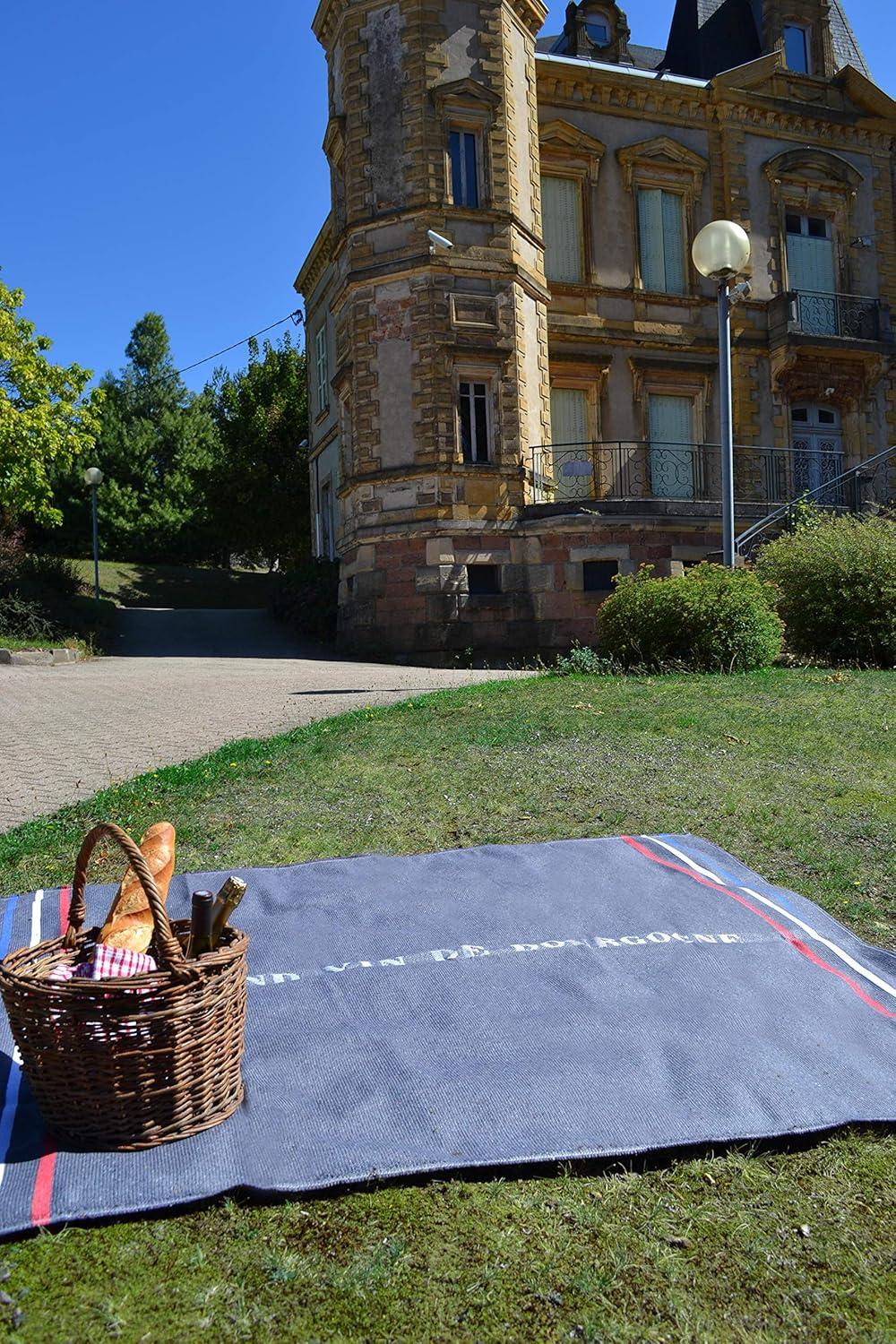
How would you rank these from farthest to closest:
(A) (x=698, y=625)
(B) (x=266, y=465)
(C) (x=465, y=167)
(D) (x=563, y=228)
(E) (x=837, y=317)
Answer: (B) (x=266, y=465) < (E) (x=837, y=317) < (D) (x=563, y=228) < (C) (x=465, y=167) < (A) (x=698, y=625)

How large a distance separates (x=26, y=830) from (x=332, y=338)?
19.6 metres

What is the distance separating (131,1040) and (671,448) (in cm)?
2040

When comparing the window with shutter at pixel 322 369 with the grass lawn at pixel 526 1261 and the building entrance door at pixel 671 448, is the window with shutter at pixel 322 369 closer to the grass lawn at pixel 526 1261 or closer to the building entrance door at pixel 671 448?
the building entrance door at pixel 671 448

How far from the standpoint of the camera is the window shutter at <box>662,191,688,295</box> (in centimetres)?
2209

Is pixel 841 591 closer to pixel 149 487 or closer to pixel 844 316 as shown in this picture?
pixel 844 316

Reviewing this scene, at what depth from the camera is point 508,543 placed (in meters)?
18.3

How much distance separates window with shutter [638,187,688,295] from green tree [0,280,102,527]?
456 inches

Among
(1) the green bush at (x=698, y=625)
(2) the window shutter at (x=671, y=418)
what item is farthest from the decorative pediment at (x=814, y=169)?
(1) the green bush at (x=698, y=625)

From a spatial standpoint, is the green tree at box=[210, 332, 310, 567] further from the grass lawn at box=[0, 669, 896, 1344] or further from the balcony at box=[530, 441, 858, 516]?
the grass lawn at box=[0, 669, 896, 1344]

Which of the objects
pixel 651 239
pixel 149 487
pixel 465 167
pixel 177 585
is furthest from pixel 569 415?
pixel 149 487

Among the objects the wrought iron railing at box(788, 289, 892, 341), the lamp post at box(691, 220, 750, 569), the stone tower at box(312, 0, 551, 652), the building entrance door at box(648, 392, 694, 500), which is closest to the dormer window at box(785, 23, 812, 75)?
the wrought iron railing at box(788, 289, 892, 341)

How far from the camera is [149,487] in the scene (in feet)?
140

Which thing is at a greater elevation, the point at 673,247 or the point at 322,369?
the point at 673,247

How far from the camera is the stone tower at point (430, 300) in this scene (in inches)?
719
